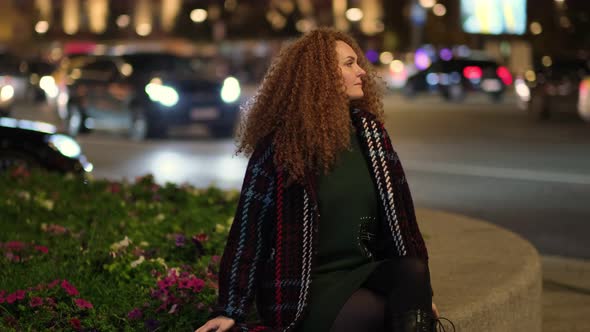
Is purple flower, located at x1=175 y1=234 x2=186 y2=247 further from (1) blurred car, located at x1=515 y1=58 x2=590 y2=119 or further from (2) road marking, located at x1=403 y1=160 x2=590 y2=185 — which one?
(1) blurred car, located at x1=515 y1=58 x2=590 y2=119

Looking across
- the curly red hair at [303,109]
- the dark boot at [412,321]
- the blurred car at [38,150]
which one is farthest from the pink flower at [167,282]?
the blurred car at [38,150]

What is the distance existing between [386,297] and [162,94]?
17.2 metres

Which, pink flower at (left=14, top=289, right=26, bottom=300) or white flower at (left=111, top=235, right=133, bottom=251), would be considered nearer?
pink flower at (left=14, top=289, right=26, bottom=300)

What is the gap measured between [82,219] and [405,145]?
477 inches

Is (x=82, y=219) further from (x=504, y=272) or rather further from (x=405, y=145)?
(x=405, y=145)

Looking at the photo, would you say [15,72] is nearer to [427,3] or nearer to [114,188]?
[114,188]

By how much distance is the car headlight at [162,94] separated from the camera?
2072cm

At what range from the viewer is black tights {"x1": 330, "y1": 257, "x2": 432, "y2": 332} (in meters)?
3.80

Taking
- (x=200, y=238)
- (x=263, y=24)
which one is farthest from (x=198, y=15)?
(x=200, y=238)

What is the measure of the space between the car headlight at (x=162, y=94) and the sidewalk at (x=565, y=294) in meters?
12.8

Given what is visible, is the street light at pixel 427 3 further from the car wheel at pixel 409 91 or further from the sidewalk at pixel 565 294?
the sidewalk at pixel 565 294

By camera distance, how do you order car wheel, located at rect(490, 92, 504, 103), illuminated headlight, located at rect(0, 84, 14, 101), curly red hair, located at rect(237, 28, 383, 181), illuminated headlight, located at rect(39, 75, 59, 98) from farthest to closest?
1. car wheel, located at rect(490, 92, 504, 103)
2. illuminated headlight, located at rect(39, 75, 59, 98)
3. illuminated headlight, located at rect(0, 84, 14, 101)
4. curly red hair, located at rect(237, 28, 383, 181)

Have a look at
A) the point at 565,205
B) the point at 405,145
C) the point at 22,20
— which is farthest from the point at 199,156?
Answer: the point at 22,20

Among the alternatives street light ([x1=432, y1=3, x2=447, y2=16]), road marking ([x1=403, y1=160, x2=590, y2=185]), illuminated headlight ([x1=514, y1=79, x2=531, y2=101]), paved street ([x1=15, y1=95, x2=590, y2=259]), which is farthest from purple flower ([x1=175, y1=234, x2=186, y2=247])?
street light ([x1=432, y1=3, x2=447, y2=16])
